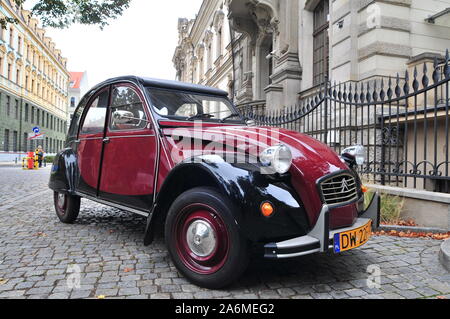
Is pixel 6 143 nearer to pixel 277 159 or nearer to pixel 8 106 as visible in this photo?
pixel 8 106

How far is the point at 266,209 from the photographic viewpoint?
7.57 feet

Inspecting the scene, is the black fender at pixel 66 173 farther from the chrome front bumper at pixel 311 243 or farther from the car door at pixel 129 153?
the chrome front bumper at pixel 311 243

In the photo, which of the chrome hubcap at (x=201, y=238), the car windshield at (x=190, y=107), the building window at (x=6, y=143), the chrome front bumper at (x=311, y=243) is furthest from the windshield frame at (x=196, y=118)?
the building window at (x=6, y=143)

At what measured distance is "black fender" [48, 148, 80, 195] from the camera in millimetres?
4531

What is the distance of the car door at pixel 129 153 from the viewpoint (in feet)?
11.1

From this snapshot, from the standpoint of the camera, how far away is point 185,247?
270 centimetres

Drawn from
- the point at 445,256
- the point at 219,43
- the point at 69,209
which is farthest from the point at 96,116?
the point at 219,43

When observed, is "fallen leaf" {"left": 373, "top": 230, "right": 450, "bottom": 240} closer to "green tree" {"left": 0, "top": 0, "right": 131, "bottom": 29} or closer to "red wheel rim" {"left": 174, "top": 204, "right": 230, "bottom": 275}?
"red wheel rim" {"left": 174, "top": 204, "right": 230, "bottom": 275}

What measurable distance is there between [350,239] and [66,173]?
151 inches

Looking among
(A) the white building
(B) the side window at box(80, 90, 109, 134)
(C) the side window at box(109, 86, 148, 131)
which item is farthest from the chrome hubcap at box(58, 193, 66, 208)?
(A) the white building

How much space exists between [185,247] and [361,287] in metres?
1.41

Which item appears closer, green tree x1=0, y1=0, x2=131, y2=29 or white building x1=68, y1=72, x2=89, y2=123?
green tree x1=0, y1=0, x2=131, y2=29
